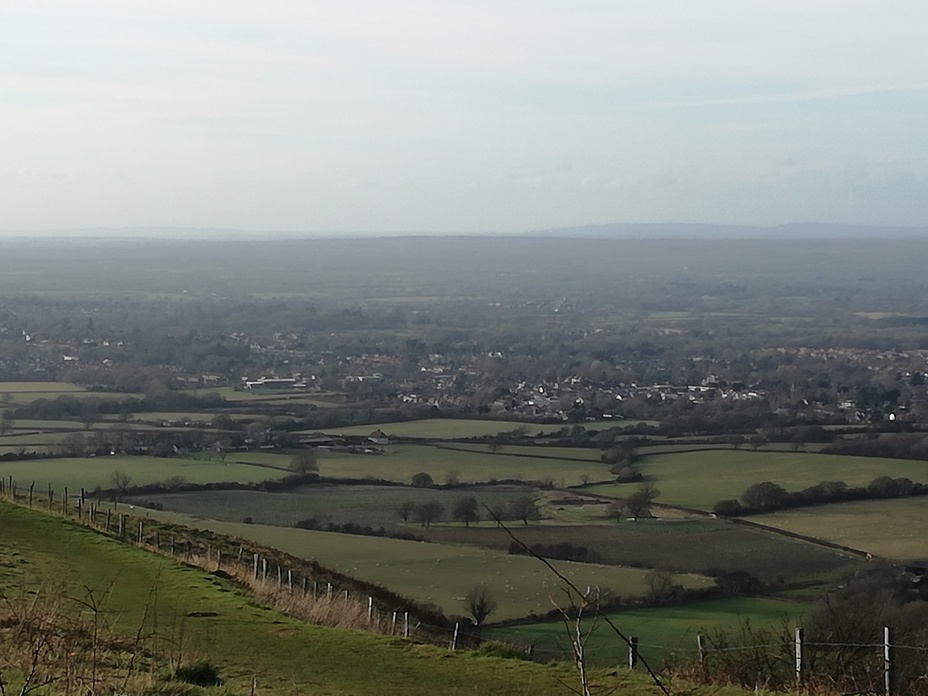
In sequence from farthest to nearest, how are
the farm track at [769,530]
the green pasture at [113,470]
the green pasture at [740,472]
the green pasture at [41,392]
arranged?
the green pasture at [41,392] → the green pasture at [740,472] → the green pasture at [113,470] → the farm track at [769,530]

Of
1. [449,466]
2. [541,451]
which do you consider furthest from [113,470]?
[541,451]

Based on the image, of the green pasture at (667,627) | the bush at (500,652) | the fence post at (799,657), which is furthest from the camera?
the green pasture at (667,627)

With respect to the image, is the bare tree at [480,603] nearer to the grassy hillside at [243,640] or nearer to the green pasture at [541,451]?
the grassy hillside at [243,640]

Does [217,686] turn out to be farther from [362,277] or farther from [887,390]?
[362,277]

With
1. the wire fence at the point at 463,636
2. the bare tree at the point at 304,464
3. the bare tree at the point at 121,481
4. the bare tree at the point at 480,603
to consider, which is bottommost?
the bare tree at the point at 304,464

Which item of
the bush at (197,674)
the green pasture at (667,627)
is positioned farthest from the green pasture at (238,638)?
the green pasture at (667,627)

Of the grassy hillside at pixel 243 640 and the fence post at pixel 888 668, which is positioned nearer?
the fence post at pixel 888 668

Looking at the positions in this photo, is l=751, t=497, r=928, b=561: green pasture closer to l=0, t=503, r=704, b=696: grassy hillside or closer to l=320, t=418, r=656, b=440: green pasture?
l=0, t=503, r=704, b=696: grassy hillside
